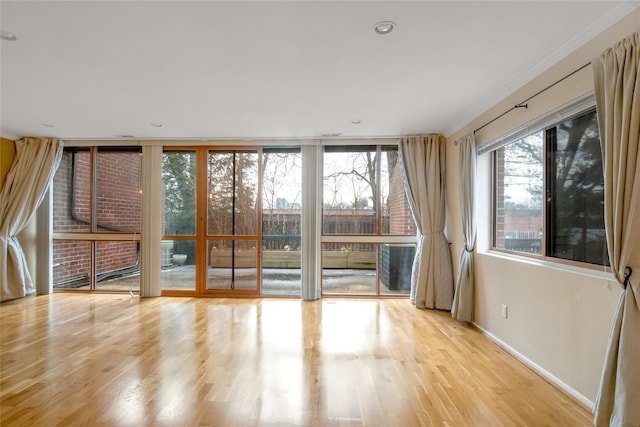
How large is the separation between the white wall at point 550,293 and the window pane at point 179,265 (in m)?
4.09

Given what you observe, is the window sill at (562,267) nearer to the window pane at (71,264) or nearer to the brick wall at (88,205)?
the brick wall at (88,205)

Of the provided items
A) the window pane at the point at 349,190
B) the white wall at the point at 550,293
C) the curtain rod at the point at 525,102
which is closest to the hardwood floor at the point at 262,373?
the white wall at the point at 550,293

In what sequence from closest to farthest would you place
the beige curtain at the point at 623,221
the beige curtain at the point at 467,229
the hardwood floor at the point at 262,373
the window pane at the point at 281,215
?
the beige curtain at the point at 623,221, the hardwood floor at the point at 262,373, the beige curtain at the point at 467,229, the window pane at the point at 281,215

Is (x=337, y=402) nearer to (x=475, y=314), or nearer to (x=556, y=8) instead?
(x=475, y=314)

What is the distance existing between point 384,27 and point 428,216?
2.83 metres

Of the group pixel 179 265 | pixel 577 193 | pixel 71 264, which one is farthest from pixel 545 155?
pixel 71 264

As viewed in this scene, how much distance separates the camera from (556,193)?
2350 millimetres

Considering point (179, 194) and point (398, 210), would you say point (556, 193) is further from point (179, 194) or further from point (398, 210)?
point (179, 194)

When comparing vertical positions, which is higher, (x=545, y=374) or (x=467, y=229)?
(x=467, y=229)

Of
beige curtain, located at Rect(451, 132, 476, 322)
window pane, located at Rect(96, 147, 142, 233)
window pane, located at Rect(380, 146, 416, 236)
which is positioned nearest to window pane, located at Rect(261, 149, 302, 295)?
window pane, located at Rect(380, 146, 416, 236)

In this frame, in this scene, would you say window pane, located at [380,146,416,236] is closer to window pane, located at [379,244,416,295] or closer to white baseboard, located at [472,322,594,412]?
window pane, located at [379,244,416,295]

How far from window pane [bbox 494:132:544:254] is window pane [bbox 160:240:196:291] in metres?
4.28

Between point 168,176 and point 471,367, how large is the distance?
474 centimetres

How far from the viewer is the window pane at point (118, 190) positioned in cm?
473
